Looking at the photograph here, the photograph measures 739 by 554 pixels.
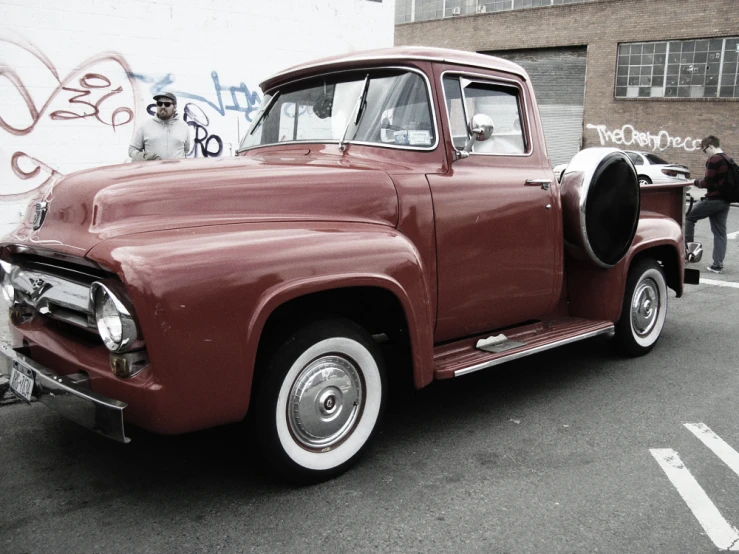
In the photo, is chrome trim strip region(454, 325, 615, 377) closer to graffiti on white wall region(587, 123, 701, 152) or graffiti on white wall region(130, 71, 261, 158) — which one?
graffiti on white wall region(130, 71, 261, 158)

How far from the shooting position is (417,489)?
307 centimetres

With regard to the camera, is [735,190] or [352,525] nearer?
[352,525]

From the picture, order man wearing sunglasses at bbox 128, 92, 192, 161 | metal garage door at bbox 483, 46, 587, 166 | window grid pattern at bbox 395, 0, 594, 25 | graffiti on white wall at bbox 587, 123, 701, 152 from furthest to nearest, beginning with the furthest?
window grid pattern at bbox 395, 0, 594, 25
metal garage door at bbox 483, 46, 587, 166
graffiti on white wall at bbox 587, 123, 701, 152
man wearing sunglasses at bbox 128, 92, 192, 161

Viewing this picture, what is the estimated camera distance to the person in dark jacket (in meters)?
8.96

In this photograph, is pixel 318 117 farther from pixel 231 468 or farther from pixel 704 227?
pixel 704 227

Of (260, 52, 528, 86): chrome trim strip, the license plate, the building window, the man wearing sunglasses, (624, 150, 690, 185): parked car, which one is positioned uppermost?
the building window

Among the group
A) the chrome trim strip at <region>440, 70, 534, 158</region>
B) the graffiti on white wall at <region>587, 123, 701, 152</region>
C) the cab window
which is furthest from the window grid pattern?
the cab window

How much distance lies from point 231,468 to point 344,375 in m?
0.76

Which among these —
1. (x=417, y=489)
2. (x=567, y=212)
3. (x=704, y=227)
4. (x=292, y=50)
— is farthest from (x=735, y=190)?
(x=417, y=489)

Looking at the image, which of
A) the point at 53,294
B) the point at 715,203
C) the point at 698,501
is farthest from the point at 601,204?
the point at 715,203

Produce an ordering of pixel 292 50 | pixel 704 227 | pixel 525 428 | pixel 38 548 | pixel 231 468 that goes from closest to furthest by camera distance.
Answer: pixel 38 548, pixel 231 468, pixel 525 428, pixel 292 50, pixel 704 227

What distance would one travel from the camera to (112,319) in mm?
2539

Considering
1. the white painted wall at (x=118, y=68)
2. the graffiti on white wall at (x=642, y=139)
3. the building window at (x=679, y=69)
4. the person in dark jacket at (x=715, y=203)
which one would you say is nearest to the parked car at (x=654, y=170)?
the graffiti on white wall at (x=642, y=139)

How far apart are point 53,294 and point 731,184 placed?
8.76 m
